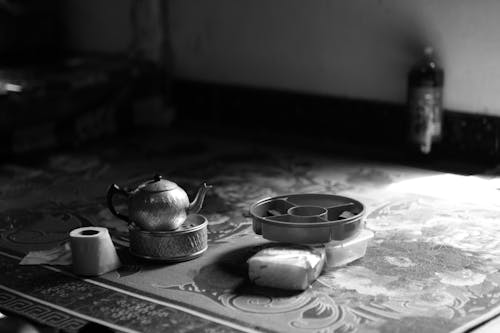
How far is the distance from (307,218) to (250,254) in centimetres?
25

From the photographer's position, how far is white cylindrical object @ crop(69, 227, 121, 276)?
2752 millimetres

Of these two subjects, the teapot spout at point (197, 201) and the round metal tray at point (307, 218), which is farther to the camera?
the teapot spout at point (197, 201)

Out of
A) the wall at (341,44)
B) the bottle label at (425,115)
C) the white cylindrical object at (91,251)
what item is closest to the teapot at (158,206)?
the white cylindrical object at (91,251)

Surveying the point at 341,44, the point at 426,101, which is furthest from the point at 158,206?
the point at 341,44

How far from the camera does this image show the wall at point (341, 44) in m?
4.14

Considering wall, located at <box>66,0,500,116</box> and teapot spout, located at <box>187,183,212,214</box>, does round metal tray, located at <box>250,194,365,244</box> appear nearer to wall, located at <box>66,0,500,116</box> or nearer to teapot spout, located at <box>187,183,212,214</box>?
teapot spout, located at <box>187,183,212,214</box>

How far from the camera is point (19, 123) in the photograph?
4547 mm

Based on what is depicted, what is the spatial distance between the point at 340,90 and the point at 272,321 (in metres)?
2.49

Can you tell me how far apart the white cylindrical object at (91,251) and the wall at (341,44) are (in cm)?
215

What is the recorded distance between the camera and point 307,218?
2.82m

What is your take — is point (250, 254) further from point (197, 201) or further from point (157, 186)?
point (157, 186)

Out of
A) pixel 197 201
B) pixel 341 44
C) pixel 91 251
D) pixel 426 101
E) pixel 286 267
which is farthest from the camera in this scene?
pixel 341 44

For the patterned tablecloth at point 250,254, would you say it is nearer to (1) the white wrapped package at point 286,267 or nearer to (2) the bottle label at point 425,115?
(1) the white wrapped package at point 286,267

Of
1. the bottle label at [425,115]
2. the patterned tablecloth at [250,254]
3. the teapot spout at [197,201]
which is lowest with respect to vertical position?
the patterned tablecloth at [250,254]
